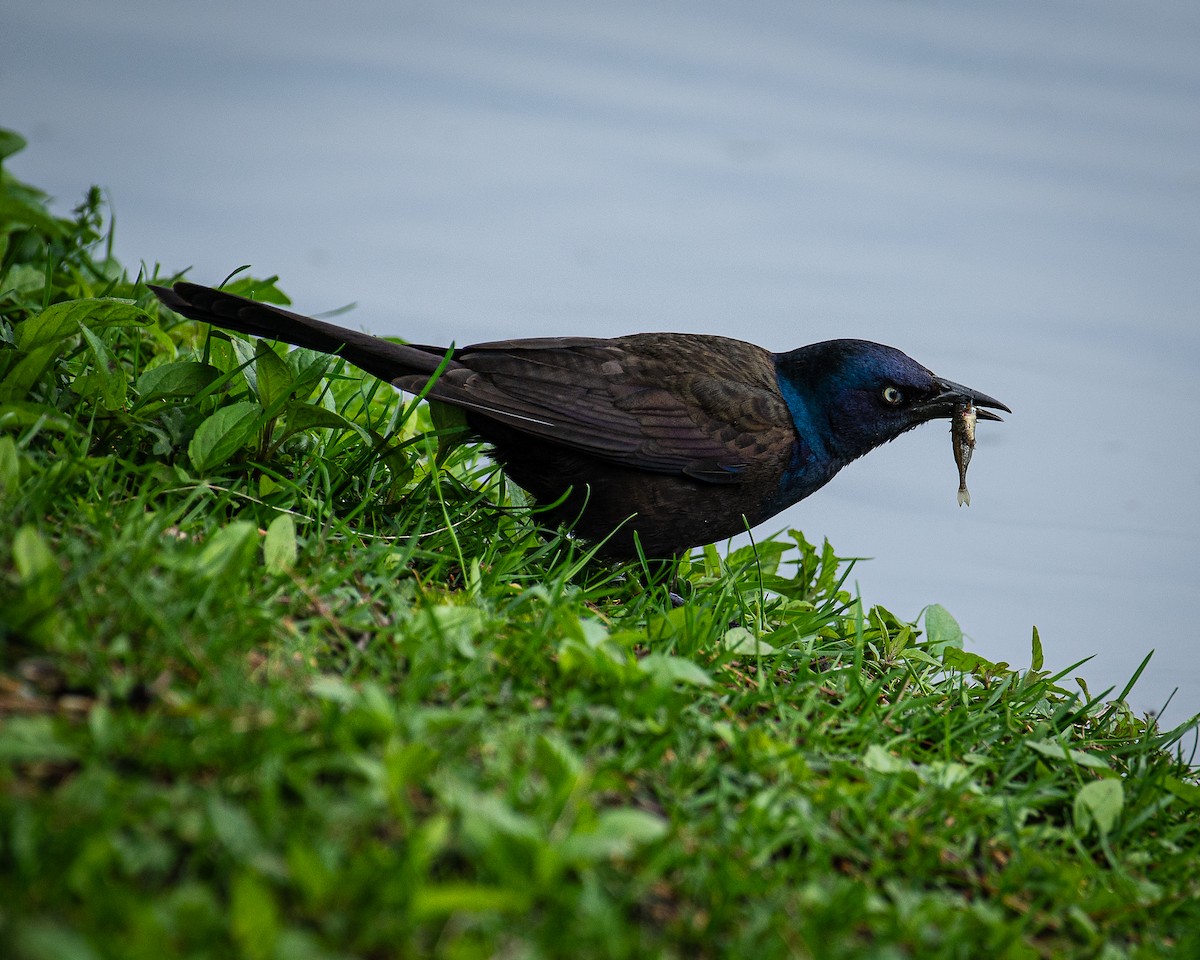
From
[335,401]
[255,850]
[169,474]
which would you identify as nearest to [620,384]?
[335,401]

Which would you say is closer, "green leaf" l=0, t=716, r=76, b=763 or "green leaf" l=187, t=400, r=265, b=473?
"green leaf" l=0, t=716, r=76, b=763

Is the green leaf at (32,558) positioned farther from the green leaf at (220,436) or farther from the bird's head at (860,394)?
the bird's head at (860,394)

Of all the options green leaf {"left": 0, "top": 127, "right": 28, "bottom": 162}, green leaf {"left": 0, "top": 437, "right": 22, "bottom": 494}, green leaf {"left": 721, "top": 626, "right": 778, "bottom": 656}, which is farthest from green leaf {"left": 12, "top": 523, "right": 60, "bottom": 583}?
green leaf {"left": 0, "top": 127, "right": 28, "bottom": 162}

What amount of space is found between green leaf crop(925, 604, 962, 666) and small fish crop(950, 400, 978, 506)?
0.64 m

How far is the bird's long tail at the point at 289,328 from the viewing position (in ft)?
10.4

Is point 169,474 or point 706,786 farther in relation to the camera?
point 169,474

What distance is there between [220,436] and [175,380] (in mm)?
335

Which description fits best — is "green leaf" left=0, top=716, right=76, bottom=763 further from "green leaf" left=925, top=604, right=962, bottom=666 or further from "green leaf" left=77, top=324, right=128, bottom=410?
"green leaf" left=925, top=604, right=962, bottom=666

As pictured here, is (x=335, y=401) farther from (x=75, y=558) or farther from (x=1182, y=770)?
(x=1182, y=770)

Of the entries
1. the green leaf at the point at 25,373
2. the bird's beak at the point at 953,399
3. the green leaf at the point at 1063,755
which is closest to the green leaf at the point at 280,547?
the green leaf at the point at 25,373

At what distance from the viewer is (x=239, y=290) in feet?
14.1

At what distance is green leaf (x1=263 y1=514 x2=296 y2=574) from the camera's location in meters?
2.55

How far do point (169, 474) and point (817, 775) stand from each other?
5.98 feet

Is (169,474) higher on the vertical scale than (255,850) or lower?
higher
